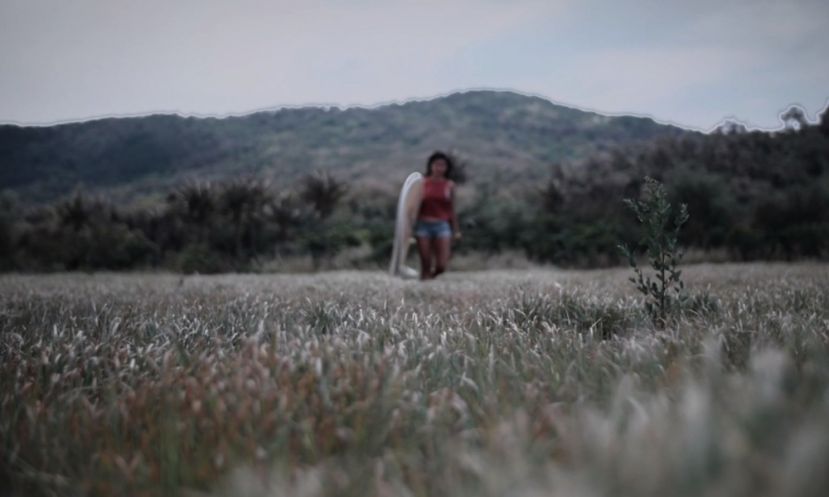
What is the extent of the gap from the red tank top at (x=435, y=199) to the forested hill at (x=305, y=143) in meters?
31.4

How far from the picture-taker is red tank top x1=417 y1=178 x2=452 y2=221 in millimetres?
10594

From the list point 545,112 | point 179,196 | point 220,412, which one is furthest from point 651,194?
point 545,112

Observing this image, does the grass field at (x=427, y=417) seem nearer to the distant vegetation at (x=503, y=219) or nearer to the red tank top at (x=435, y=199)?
the red tank top at (x=435, y=199)

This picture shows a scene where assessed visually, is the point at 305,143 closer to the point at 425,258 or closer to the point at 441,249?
the point at 441,249

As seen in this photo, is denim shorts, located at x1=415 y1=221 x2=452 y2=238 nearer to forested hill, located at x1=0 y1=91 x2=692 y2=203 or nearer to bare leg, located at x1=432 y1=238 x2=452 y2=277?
bare leg, located at x1=432 y1=238 x2=452 y2=277

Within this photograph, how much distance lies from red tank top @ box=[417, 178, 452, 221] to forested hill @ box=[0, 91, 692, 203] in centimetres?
3138

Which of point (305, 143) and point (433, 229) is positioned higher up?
point (305, 143)

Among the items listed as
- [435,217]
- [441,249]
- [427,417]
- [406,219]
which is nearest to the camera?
[427,417]

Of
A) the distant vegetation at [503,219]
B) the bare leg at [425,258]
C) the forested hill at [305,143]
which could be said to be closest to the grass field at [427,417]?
the bare leg at [425,258]

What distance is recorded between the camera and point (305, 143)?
2714 inches

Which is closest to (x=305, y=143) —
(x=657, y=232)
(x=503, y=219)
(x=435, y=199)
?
(x=503, y=219)

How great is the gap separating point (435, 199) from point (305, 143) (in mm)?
60893

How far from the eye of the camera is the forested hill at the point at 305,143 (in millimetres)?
53469

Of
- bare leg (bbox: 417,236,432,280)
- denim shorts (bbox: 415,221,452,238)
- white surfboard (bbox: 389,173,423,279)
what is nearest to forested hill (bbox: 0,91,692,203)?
white surfboard (bbox: 389,173,423,279)
